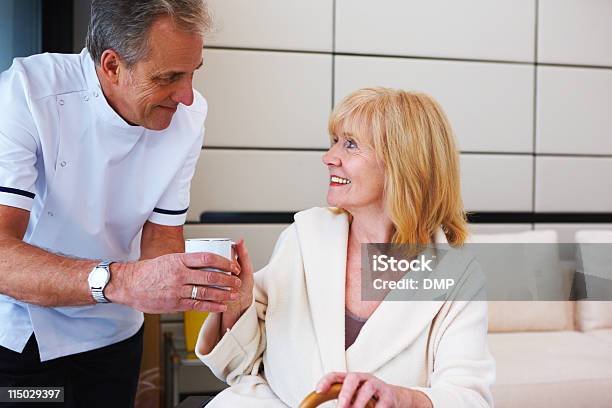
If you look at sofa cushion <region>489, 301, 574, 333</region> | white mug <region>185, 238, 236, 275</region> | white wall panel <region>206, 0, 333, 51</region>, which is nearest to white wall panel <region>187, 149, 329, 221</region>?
white wall panel <region>206, 0, 333, 51</region>

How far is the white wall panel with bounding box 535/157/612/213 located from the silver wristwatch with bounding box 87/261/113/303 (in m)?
2.45

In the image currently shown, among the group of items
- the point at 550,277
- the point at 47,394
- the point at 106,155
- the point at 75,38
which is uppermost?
the point at 75,38

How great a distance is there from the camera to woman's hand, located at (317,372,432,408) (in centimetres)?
114

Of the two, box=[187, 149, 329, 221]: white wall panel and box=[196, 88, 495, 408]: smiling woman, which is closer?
box=[196, 88, 495, 408]: smiling woman

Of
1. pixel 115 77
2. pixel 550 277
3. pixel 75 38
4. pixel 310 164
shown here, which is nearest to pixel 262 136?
pixel 310 164

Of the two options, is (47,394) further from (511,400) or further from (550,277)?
(550,277)

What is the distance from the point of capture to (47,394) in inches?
63.1

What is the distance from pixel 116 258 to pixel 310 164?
57.7 inches

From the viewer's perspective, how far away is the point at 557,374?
2.48m

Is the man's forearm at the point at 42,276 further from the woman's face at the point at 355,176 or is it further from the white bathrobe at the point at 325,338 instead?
the woman's face at the point at 355,176

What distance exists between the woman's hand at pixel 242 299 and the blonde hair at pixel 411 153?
1.15 feet

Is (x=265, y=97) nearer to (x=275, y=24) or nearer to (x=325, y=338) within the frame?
(x=275, y=24)

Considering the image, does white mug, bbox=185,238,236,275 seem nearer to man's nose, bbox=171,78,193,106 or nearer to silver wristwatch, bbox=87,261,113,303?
silver wristwatch, bbox=87,261,113,303

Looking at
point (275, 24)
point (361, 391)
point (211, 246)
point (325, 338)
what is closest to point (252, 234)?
point (275, 24)
